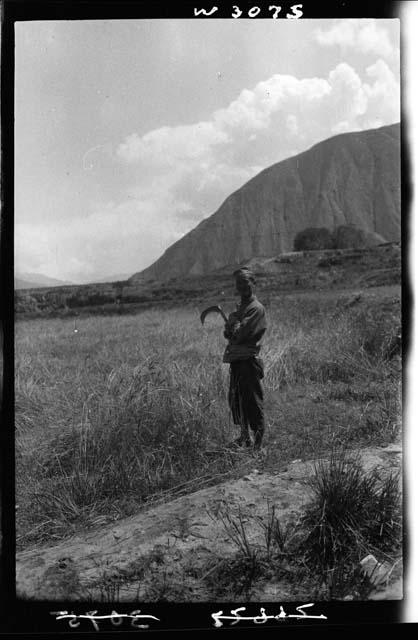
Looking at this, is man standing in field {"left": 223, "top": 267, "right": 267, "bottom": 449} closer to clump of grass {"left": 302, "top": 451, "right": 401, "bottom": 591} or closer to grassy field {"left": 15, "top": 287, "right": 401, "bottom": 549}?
grassy field {"left": 15, "top": 287, "right": 401, "bottom": 549}

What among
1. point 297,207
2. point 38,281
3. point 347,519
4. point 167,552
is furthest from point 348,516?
point 38,281

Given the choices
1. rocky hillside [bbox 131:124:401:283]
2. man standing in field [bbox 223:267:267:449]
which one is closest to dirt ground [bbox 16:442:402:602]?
man standing in field [bbox 223:267:267:449]

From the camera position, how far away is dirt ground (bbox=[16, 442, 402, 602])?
12.8 ft

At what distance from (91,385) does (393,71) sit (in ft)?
11.5

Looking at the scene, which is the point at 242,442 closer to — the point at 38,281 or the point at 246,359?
the point at 246,359

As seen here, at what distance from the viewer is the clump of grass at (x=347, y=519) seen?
12.6 feet

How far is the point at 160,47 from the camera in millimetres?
4363

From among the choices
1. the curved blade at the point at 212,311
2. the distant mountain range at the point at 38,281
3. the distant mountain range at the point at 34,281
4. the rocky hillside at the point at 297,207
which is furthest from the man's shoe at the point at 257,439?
the distant mountain range at the point at 34,281

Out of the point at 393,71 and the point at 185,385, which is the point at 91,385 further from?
the point at 393,71

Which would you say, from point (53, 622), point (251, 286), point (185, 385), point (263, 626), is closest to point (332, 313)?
point (251, 286)

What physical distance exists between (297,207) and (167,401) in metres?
2.01

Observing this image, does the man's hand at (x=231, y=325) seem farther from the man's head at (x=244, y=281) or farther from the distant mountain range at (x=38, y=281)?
the distant mountain range at (x=38, y=281)

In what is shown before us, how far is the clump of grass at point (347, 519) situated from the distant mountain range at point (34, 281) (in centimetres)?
255

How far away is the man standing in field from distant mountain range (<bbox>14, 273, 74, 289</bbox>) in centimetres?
146
